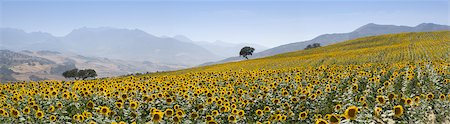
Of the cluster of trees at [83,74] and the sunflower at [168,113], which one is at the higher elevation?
the cluster of trees at [83,74]

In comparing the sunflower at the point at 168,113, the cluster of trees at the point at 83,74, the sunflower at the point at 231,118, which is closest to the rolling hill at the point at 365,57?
the sunflower at the point at 231,118

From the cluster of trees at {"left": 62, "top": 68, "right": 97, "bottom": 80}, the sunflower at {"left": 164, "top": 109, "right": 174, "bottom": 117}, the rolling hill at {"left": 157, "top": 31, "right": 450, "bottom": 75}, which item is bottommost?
the rolling hill at {"left": 157, "top": 31, "right": 450, "bottom": 75}

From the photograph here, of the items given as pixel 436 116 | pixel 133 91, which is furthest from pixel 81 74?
pixel 436 116

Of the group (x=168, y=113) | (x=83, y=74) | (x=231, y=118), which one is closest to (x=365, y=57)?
(x=231, y=118)

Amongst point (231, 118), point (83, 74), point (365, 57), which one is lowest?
point (365, 57)

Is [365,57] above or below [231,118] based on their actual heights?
below

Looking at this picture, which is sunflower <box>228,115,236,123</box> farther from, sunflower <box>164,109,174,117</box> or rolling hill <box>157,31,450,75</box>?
rolling hill <box>157,31,450,75</box>

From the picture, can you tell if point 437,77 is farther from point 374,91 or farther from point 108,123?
point 108,123

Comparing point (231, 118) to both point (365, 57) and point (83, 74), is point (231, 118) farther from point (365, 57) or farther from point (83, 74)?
point (83, 74)

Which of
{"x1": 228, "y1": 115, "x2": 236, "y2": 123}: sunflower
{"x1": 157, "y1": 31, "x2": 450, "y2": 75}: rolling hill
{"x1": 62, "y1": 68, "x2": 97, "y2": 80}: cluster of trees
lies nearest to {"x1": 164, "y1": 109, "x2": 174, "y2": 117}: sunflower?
{"x1": 228, "y1": 115, "x2": 236, "y2": 123}: sunflower

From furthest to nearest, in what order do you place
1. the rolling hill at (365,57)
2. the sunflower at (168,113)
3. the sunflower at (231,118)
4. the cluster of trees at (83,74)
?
the cluster of trees at (83,74) → the rolling hill at (365,57) → the sunflower at (231,118) → the sunflower at (168,113)

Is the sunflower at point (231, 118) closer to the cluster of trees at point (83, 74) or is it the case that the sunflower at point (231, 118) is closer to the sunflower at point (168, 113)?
the sunflower at point (168, 113)

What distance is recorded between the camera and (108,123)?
28.6ft

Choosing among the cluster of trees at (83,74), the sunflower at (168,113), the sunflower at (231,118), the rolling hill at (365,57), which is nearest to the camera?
the sunflower at (168,113)
